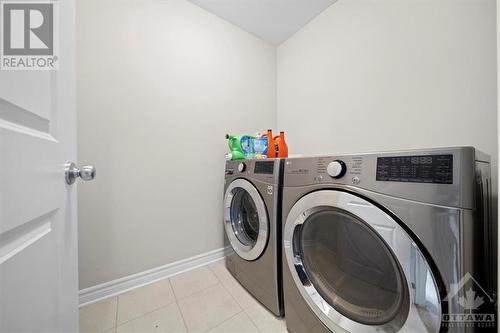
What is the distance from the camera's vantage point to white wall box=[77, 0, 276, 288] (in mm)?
1102

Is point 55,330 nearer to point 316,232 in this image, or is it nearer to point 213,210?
point 316,232

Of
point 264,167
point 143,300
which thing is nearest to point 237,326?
point 143,300

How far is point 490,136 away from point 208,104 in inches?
66.4

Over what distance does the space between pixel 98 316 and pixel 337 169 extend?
1.45 m

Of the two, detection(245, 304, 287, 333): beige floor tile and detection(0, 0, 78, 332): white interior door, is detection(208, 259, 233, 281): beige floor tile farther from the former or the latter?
detection(0, 0, 78, 332): white interior door

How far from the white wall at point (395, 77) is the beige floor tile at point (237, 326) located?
1289 mm

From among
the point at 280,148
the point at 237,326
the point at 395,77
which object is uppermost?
the point at 395,77

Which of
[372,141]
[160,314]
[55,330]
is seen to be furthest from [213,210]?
[372,141]

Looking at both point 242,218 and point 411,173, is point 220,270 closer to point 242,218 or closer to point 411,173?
point 242,218

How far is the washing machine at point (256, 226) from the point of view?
95 centimetres

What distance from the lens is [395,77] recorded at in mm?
1148

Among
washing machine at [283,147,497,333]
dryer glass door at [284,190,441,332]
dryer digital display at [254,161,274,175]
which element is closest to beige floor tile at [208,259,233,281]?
washing machine at [283,147,497,333]

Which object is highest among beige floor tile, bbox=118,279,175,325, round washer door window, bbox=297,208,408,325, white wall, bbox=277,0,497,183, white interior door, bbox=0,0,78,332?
white wall, bbox=277,0,497,183

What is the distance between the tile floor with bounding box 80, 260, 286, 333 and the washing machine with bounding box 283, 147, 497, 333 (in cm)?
24
